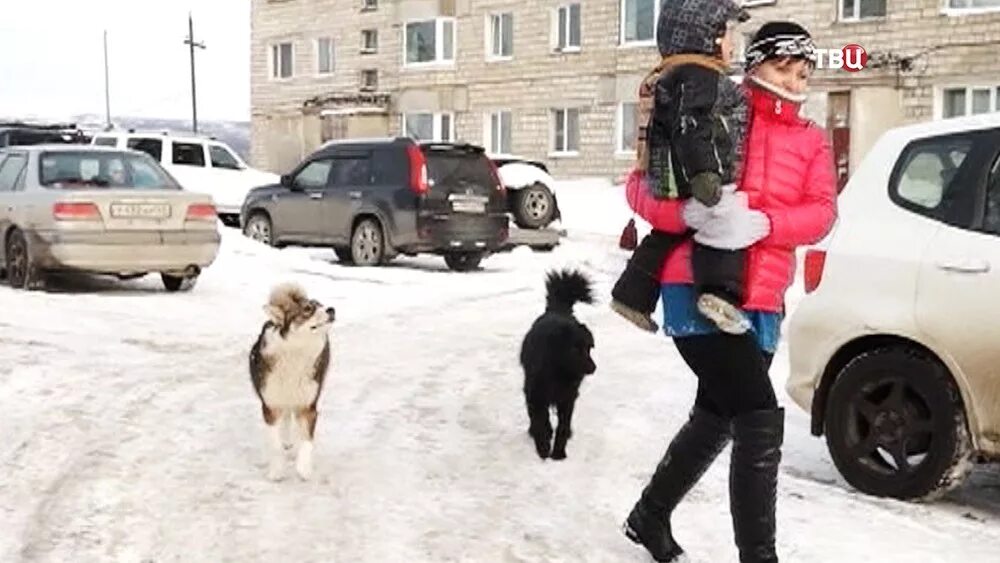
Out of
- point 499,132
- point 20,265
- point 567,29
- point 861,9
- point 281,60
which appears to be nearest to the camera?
point 20,265

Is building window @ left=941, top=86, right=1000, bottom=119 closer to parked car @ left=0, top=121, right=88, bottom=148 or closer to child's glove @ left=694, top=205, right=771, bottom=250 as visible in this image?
parked car @ left=0, top=121, right=88, bottom=148

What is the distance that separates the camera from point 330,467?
6.13 meters

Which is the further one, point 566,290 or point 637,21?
point 637,21

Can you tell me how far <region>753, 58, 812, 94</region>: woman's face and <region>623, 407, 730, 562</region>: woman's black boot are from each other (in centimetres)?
113

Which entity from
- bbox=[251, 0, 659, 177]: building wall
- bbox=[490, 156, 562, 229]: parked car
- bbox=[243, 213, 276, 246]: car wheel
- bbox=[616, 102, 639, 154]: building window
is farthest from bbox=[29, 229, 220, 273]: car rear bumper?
bbox=[616, 102, 639, 154]: building window

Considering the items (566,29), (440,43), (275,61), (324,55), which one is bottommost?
(275,61)

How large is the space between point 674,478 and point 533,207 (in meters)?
18.8

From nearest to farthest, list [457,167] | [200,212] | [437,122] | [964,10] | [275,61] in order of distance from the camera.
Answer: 1. [200,212]
2. [457,167]
3. [964,10]
4. [437,122]
5. [275,61]

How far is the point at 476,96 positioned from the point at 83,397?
35756 mm

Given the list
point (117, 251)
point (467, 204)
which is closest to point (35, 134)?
point (467, 204)

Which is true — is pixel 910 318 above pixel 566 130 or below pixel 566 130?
below

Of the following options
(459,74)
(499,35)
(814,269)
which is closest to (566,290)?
(814,269)

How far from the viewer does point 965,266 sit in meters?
5.77

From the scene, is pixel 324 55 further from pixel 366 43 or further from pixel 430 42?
pixel 430 42
